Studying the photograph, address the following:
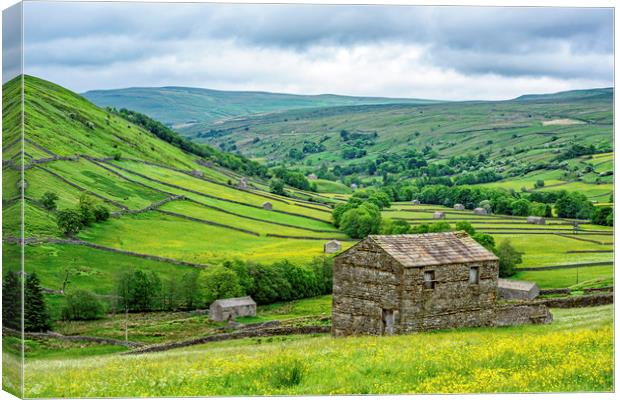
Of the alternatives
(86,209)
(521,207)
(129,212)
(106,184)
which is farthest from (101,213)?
(521,207)

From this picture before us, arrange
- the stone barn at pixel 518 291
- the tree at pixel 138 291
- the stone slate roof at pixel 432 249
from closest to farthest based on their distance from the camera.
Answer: the stone slate roof at pixel 432 249 < the stone barn at pixel 518 291 < the tree at pixel 138 291

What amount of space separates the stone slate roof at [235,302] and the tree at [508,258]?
1684 centimetres

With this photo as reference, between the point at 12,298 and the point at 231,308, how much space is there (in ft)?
122

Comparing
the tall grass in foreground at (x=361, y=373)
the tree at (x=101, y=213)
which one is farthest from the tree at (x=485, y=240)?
the tall grass in foreground at (x=361, y=373)

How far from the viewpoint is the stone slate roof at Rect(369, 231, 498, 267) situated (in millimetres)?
27547

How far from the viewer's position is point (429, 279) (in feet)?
90.0

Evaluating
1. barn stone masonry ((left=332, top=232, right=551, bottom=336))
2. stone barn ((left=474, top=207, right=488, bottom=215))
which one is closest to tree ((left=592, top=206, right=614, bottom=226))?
barn stone masonry ((left=332, top=232, right=551, bottom=336))

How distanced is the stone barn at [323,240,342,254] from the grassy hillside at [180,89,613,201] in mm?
18550

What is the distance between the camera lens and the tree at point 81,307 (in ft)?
174

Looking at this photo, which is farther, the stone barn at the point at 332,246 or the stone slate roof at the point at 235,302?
the stone barn at the point at 332,246

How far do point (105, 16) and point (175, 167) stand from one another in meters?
84.7

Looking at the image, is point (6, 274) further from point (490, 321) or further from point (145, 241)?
point (145, 241)

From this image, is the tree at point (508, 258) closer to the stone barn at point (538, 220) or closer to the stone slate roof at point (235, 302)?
the stone barn at point (538, 220)

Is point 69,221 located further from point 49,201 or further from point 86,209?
point 86,209
